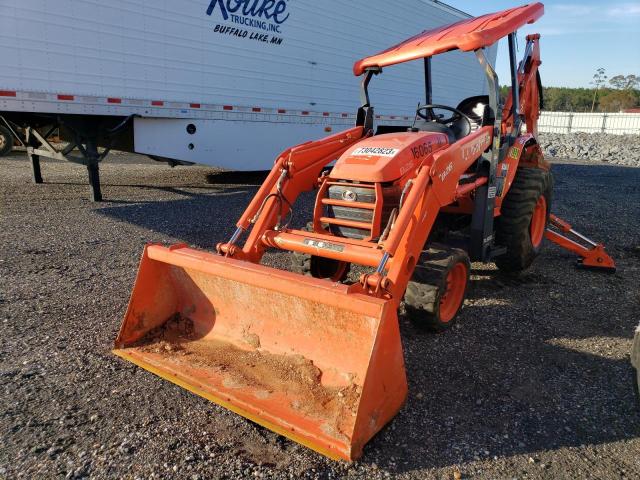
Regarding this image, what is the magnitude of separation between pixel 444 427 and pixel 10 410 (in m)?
2.47

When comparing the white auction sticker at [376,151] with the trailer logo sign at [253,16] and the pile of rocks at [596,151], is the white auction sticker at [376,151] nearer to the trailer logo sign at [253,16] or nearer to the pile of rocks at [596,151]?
the trailer logo sign at [253,16]

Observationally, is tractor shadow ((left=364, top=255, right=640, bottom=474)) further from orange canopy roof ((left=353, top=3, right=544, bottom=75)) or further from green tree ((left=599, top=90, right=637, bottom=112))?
green tree ((left=599, top=90, right=637, bottom=112))

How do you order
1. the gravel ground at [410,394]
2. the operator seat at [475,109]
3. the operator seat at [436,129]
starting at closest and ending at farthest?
the gravel ground at [410,394] → the operator seat at [436,129] → the operator seat at [475,109]

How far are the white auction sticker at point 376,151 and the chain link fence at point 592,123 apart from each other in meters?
39.8

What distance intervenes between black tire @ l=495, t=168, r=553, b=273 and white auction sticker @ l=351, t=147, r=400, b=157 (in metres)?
1.85

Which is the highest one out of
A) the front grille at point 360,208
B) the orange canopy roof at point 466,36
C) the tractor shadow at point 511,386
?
the orange canopy roof at point 466,36

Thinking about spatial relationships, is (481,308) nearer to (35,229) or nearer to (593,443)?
(593,443)

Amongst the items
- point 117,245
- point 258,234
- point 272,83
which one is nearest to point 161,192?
point 272,83

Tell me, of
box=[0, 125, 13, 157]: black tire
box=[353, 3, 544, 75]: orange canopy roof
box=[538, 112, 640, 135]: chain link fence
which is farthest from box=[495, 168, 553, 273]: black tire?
box=[538, 112, 640, 135]: chain link fence

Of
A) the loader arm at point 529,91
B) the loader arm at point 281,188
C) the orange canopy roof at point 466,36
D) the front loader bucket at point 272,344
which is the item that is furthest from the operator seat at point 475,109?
the front loader bucket at point 272,344

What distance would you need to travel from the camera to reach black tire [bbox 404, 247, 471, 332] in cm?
369

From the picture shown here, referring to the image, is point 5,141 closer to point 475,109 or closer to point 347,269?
point 347,269

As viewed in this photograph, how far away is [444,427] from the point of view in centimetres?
287

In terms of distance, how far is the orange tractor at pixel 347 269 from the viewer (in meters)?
2.77
